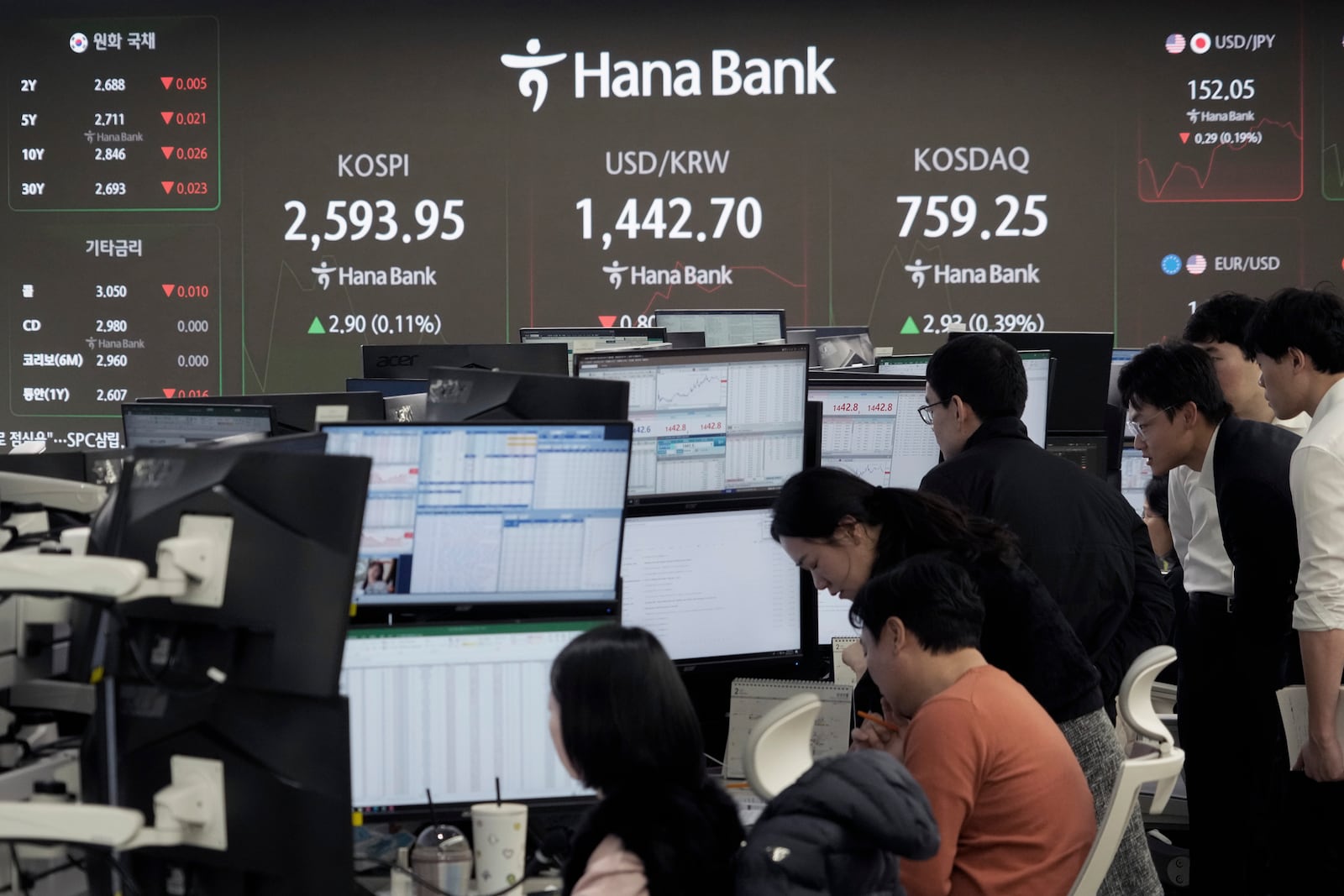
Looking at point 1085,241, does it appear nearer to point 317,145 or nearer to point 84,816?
point 317,145

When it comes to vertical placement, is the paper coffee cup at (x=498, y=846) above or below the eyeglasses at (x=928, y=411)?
below

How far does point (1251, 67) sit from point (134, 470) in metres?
6.41

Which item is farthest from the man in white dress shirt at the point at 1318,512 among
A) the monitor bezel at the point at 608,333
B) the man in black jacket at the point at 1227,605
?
the monitor bezel at the point at 608,333

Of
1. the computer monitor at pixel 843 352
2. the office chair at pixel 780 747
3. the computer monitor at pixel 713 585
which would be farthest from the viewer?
the computer monitor at pixel 843 352

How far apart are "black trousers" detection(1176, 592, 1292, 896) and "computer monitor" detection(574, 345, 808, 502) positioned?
4.21 feet

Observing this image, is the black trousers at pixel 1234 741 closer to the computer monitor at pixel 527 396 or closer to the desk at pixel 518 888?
the computer monitor at pixel 527 396

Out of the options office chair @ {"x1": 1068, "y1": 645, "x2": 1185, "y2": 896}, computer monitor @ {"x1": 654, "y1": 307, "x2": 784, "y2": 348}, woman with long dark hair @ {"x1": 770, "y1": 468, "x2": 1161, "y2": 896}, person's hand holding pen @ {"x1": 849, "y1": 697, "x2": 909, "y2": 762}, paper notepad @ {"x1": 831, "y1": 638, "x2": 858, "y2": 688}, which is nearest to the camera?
office chair @ {"x1": 1068, "y1": 645, "x2": 1185, "y2": 896}

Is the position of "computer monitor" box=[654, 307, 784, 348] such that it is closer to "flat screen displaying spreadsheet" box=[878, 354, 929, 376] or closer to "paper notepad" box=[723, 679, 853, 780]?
"flat screen displaying spreadsheet" box=[878, 354, 929, 376]

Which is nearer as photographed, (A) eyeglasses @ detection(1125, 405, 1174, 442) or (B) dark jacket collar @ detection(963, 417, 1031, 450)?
(B) dark jacket collar @ detection(963, 417, 1031, 450)

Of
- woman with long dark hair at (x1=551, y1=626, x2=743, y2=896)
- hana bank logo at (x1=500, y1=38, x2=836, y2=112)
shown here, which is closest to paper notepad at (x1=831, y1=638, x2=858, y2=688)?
woman with long dark hair at (x1=551, y1=626, x2=743, y2=896)

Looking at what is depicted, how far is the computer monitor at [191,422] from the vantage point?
2.99 metres

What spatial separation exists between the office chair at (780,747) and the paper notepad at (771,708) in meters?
0.92

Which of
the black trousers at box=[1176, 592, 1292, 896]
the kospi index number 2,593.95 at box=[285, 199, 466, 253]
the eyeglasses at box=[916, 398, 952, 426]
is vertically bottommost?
the black trousers at box=[1176, 592, 1292, 896]

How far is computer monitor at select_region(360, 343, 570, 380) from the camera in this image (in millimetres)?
3916
